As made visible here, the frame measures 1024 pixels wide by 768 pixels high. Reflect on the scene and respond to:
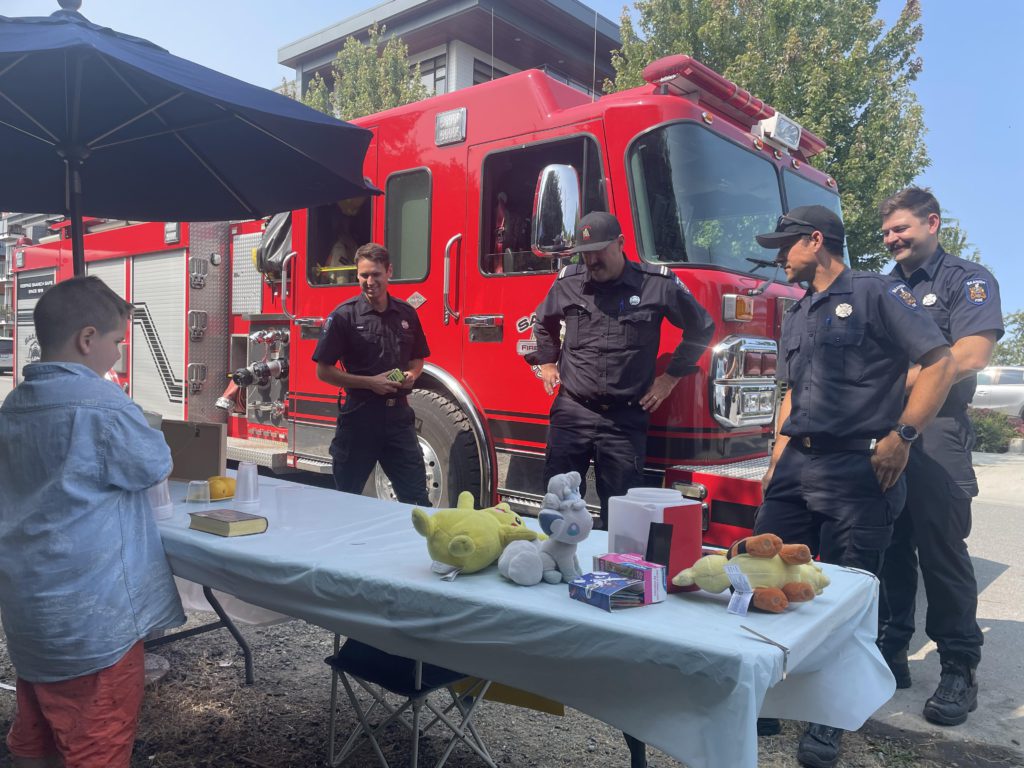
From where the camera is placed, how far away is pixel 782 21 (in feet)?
35.5

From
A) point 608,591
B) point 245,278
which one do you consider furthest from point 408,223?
point 608,591

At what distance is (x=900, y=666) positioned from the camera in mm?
3184

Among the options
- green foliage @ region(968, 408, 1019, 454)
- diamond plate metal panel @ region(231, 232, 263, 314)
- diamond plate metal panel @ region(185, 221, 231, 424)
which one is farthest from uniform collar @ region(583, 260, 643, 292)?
green foliage @ region(968, 408, 1019, 454)

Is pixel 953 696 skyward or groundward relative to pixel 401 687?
groundward

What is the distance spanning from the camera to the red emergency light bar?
3.77 m

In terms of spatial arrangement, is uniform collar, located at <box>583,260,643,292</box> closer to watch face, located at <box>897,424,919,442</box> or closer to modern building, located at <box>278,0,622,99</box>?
watch face, located at <box>897,424,919,442</box>

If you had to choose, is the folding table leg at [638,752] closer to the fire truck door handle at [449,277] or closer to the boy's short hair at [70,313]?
the boy's short hair at [70,313]

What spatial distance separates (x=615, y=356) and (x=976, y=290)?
1412mm

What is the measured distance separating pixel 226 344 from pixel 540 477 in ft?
11.8

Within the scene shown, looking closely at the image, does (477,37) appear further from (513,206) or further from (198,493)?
(198,493)

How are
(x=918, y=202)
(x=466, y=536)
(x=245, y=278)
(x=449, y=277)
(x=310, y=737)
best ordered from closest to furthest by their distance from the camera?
1. (x=466, y=536)
2. (x=310, y=737)
3. (x=918, y=202)
4. (x=449, y=277)
5. (x=245, y=278)

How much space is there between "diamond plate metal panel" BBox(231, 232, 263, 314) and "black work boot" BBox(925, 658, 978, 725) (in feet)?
16.2

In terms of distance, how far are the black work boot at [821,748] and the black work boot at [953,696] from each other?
0.62 meters

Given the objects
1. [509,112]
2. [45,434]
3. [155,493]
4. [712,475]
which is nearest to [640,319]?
[712,475]
